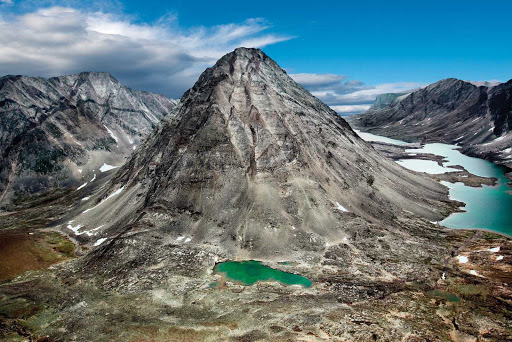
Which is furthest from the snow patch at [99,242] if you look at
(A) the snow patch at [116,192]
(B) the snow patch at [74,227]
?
(A) the snow patch at [116,192]

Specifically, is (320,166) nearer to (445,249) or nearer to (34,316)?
(445,249)

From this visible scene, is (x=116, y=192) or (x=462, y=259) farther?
(x=116, y=192)

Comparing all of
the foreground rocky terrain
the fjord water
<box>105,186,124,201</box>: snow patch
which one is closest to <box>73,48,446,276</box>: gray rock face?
the foreground rocky terrain

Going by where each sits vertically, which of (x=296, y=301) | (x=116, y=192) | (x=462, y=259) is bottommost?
(x=296, y=301)

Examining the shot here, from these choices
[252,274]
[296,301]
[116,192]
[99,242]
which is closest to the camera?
[296,301]

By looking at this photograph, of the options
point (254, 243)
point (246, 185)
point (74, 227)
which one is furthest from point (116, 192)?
point (254, 243)

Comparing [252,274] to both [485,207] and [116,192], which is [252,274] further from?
[485,207]

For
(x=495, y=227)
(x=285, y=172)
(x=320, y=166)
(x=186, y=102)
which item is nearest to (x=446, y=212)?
(x=495, y=227)
